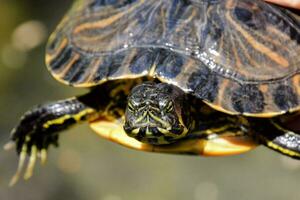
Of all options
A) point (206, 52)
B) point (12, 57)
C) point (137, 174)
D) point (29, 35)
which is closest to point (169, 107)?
point (206, 52)

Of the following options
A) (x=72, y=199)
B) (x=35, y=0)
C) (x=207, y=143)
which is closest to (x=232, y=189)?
(x=72, y=199)

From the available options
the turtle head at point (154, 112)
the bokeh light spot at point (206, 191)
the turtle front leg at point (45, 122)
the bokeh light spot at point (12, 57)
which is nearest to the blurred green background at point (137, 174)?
the bokeh light spot at point (206, 191)

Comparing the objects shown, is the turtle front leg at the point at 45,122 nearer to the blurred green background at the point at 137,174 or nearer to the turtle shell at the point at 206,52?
the turtle shell at the point at 206,52

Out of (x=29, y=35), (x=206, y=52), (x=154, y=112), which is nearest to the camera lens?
(x=154, y=112)

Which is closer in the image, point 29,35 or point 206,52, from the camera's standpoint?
point 206,52

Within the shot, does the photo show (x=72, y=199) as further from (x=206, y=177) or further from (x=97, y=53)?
(x=97, y=53)

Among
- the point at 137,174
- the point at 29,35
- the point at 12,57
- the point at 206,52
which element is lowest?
the point at 137,174

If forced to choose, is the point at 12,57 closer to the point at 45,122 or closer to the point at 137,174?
the point at 137,174

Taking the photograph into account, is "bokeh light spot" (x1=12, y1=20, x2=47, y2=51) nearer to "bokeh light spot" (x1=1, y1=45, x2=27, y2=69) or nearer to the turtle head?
"bokeh light spot" (x1=1, y1=45, x2=27, y2=69)
